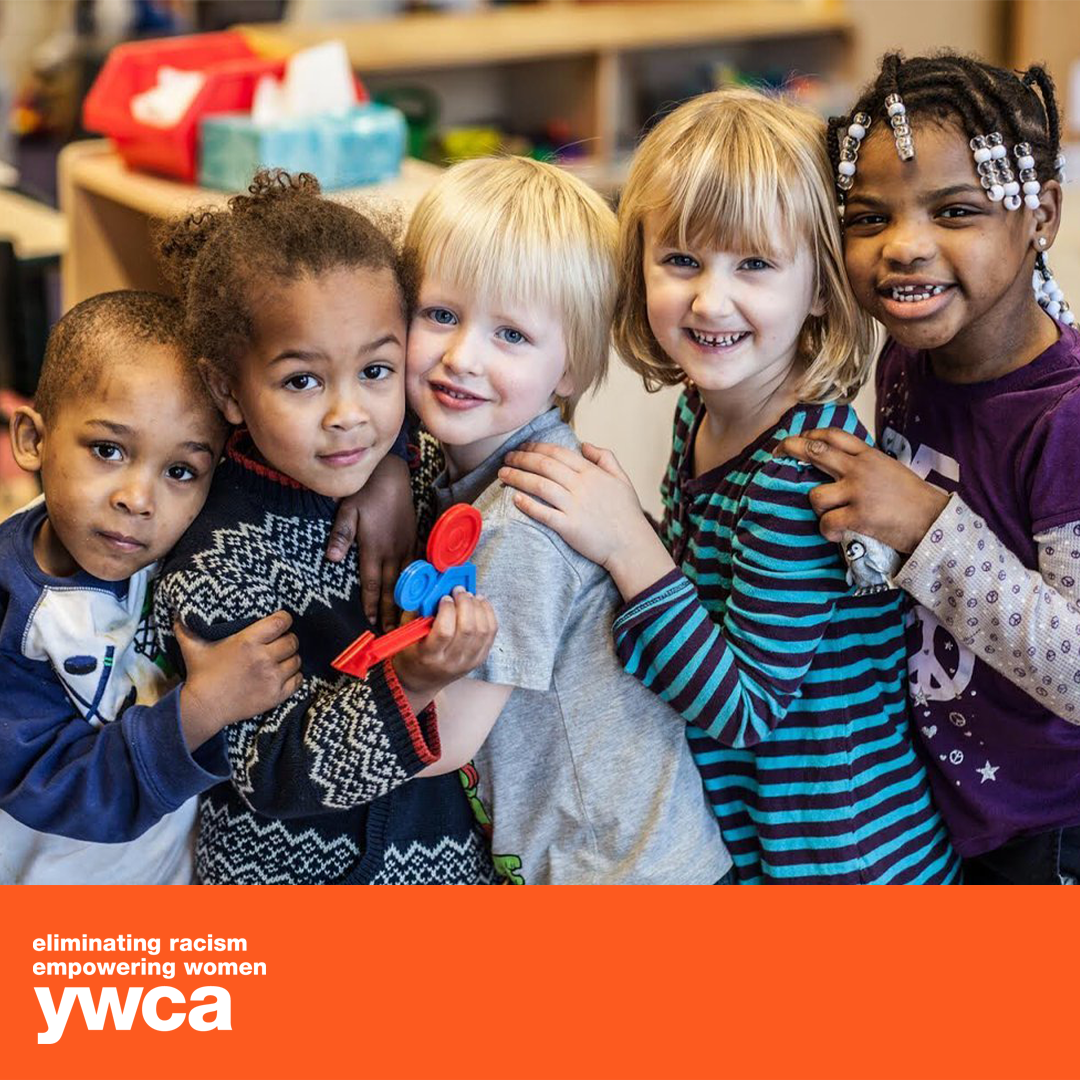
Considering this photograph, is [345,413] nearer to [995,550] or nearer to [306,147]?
[995,550]

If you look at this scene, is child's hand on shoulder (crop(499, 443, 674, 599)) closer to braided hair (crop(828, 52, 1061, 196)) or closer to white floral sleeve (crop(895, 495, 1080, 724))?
white floral sleeve (crop(895, 495, 1080, 724))

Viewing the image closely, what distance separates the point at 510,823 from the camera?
4.00 feet

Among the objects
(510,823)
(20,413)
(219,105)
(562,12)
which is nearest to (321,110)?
(219,105)

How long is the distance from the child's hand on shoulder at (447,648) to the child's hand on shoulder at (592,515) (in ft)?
0.34

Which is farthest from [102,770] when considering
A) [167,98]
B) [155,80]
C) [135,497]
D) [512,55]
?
[512,55]

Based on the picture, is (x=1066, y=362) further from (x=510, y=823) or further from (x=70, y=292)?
(x=70, y=292)

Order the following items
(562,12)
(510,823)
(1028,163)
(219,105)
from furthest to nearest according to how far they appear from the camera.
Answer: (562,12) < (219,105) < (510,823) < (1028,163)

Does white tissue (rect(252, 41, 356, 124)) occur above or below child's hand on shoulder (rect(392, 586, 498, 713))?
above

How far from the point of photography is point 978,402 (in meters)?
1.16

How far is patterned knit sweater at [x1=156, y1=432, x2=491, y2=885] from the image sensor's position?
1057mm

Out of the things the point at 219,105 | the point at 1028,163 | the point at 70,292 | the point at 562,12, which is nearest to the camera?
the point at 1028,163

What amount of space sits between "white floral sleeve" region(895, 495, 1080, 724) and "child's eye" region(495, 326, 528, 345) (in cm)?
34

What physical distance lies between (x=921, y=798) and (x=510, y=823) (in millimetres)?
335
